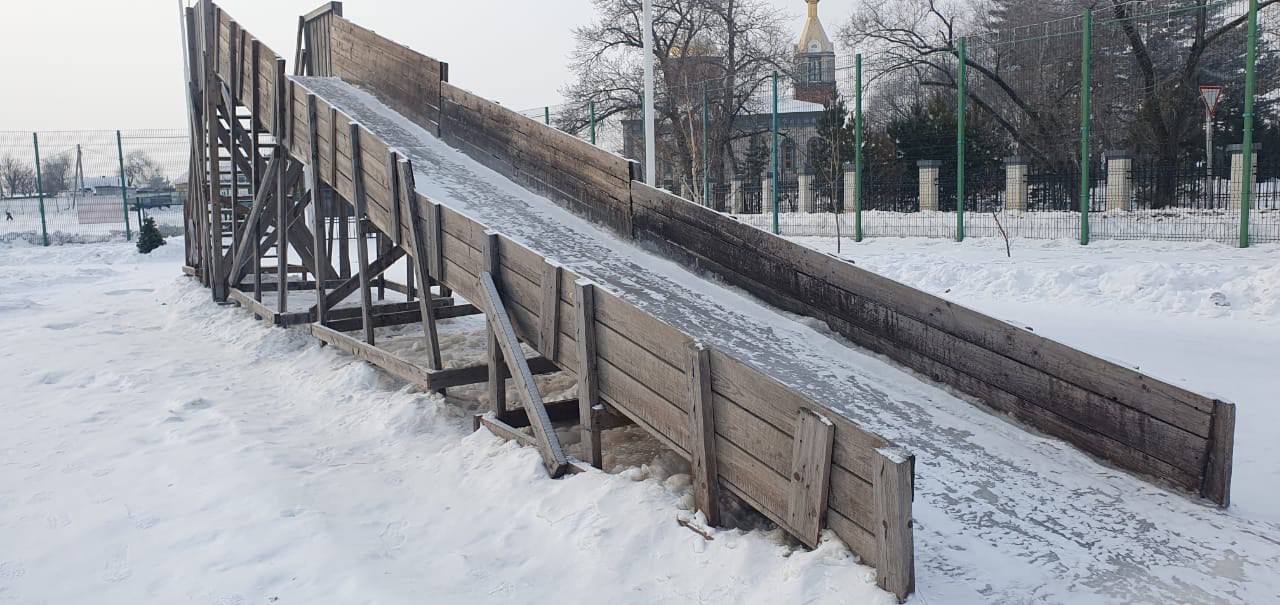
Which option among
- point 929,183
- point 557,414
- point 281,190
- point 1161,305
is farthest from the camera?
point 929,183

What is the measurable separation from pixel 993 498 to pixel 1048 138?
74.7ft

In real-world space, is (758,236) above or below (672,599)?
above

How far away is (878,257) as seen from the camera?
1423 centimetres

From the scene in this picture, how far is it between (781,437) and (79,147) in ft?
88.2

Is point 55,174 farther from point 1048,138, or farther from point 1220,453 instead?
point 1220,453

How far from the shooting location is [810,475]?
3924 millimetres

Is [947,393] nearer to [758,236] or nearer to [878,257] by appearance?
[758,236]

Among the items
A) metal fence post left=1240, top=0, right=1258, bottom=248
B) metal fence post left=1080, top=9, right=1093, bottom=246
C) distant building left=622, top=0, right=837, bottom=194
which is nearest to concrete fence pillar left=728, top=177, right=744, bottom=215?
distant building left=622, top=0, right=837, bottom=194

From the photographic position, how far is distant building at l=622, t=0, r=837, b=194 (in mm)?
22547

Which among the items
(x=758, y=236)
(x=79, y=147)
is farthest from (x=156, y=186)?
(x=758, y=236)

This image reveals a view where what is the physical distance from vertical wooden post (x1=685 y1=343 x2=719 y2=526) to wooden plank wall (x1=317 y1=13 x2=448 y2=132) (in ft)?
23.2

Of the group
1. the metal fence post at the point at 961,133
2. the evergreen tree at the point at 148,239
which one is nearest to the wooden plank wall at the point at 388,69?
the metal fence post at the point at 961,133

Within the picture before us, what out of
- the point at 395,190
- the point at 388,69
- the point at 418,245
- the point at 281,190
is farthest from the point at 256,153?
the point at 418,245

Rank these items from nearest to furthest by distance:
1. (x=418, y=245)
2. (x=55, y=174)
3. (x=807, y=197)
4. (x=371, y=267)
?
(x=418, y=245), (x=371, y=267), (x=807, y=197), (x=55, y=174)
